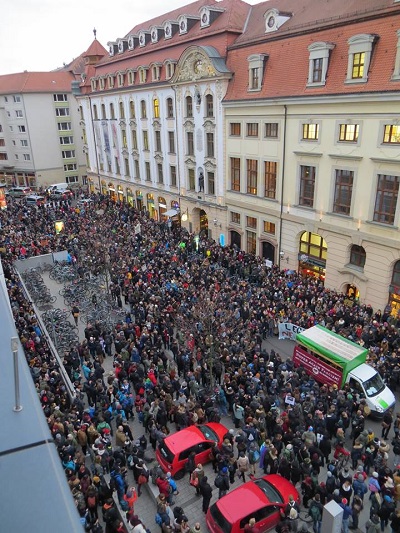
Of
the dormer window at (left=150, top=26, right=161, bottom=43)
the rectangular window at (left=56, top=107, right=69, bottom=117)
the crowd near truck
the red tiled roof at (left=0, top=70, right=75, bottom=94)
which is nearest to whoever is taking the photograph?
the crowd near truck

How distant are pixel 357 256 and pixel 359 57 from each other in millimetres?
10985

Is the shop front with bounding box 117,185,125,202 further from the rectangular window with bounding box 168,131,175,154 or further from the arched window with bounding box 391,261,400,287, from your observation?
the arched window with bounding box 391,261,400,287

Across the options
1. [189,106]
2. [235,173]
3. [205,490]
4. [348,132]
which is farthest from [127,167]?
[205,490]

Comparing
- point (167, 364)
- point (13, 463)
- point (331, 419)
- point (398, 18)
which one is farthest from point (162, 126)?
point (13, 463)

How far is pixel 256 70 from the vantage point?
94.2 feet

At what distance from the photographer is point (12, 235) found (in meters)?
35.9

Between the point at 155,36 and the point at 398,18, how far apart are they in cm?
2685

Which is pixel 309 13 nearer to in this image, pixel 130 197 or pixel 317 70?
pixel 317 70

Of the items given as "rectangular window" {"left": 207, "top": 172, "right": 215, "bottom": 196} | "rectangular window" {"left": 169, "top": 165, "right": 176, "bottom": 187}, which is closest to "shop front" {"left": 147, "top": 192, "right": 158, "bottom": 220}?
"rectangular window" {"left": 169, "top": 165, "right": 176, "bottom": 187}

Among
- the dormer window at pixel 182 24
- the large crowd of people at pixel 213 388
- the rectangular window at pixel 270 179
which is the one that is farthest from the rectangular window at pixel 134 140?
the rectangular window at pixel 270 179

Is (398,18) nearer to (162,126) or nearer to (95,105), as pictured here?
(162,126)

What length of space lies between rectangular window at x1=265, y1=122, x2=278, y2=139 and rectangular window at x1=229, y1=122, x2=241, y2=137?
3064 millimetres

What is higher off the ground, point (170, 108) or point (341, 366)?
point (170, 108)

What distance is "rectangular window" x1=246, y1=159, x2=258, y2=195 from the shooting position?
30.5 m
